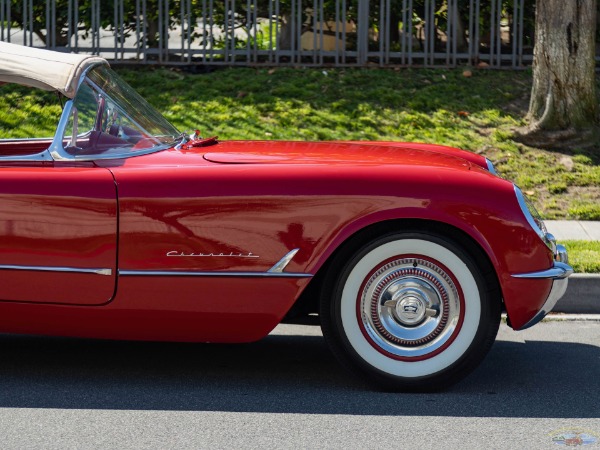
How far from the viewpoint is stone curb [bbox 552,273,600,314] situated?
285 inches

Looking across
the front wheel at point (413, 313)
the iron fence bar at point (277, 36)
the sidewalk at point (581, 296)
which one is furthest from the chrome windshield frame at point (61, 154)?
the iron fence bar at point (277, 36)

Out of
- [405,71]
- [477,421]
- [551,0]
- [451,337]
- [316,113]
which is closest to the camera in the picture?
[477,421]

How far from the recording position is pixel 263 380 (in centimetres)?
552

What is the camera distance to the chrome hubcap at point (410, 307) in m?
5.24

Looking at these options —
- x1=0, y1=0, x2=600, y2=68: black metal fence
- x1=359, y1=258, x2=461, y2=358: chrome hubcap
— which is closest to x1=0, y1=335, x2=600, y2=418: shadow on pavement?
x1=359, y1=258, x2=461, y2=358: chrome hubcap

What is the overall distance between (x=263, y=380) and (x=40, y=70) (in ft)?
5.85

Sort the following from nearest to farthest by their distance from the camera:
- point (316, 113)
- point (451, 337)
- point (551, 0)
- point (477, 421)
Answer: point (477, 421) → point (451, 337) → point (551, 0) → point (316, 113)

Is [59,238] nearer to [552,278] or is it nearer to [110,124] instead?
[110,124]

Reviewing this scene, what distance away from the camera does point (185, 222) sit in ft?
16.9

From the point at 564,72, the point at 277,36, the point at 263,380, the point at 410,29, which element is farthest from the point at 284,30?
the point at 263,380

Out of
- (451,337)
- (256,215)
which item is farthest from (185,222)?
(451,337)

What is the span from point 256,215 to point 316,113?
271 inches

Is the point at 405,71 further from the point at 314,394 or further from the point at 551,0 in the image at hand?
the point at 314,394

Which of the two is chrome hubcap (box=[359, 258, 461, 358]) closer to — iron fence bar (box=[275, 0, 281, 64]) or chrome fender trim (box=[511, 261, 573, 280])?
chrome fender trim (box=[511, 261, 573, 280])
